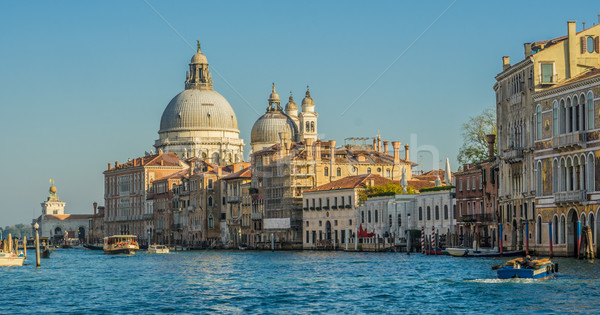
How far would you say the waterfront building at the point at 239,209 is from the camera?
342 feet

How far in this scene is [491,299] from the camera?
34.8 m

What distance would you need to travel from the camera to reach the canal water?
1326 inches

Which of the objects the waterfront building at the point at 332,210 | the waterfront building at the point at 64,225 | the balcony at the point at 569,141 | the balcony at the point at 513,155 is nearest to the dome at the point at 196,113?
the waterfront building at the point at 64,225

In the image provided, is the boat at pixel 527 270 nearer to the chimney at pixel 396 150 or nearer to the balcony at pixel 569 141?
the balcony at pixel 569 141

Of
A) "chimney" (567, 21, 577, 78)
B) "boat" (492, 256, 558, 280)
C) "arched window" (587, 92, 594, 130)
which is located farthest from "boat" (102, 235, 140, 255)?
"boat" (492, 256, 558, 280)

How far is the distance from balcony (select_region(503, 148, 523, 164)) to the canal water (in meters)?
7.27

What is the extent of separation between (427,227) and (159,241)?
58.9 m

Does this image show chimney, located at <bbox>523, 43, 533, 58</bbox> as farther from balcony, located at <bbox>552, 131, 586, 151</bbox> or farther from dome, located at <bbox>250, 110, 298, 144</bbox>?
dome, located at <bbox>250, 110, 298, 144</bbox>

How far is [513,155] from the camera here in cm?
6028

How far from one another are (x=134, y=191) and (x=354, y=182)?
57068mm

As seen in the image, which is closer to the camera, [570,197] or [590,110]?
[590,110]

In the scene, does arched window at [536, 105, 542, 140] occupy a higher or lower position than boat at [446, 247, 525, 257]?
higher

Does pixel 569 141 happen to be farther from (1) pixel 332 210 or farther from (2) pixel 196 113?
(2) pixel 196 113

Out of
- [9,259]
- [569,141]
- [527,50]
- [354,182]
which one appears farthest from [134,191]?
[569,141]
